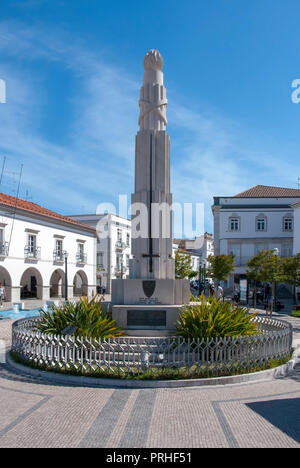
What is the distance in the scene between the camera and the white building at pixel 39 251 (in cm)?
3070

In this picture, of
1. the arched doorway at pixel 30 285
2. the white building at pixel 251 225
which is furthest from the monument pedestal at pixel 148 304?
the white building at pixel 251 225

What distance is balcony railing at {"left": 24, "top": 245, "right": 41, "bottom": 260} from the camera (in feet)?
108

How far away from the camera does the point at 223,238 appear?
4419cm

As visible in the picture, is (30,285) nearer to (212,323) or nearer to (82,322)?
(82,322)

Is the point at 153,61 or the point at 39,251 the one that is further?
the point at 39,251

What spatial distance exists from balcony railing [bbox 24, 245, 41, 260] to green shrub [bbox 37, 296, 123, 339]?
23222 millimetres

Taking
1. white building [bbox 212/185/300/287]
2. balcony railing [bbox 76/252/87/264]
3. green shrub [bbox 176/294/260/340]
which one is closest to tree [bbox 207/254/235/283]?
white building [bbox 212/185/300/287]

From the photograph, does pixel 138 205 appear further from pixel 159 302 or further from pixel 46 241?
pixel 46 241

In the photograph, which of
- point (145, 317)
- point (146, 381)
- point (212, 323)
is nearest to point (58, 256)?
point (145, 317)

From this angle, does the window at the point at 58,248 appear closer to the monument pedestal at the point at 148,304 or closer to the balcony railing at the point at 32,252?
the balcony railing at the point at 32,252

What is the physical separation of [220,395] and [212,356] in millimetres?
1012

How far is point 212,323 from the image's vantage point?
368 inches

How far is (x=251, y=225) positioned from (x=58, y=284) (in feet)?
69.9

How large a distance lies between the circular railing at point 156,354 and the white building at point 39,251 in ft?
74.5
